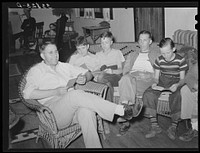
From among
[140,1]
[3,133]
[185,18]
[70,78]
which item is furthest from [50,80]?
[185,18]

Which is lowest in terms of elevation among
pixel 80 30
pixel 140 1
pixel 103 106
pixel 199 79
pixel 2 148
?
pixel 2 148

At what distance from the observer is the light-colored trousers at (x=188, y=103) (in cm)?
244

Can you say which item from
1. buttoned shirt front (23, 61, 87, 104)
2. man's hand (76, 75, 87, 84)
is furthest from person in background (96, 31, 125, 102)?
buttoned shirt front (23, 61, 87, 104)

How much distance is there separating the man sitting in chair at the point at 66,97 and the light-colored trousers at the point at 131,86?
0.29ft

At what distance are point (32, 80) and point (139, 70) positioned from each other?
0.75 meters

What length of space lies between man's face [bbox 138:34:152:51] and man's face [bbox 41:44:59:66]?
0.59m

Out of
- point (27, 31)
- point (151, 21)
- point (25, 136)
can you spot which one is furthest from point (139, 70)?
point (25, 136)

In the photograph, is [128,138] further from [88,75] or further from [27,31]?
[27,31]

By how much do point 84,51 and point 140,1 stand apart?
1.69ft

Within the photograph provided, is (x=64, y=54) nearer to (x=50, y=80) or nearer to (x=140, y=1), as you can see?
(x=50, y=80)

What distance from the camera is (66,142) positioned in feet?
8.00

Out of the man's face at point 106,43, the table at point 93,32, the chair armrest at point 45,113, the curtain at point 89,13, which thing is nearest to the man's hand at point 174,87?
the man's face at point 106,43

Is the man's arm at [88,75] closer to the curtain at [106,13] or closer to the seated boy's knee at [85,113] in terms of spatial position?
the seated boy's knee at [85,113]

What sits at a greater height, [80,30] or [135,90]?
[80,30]
